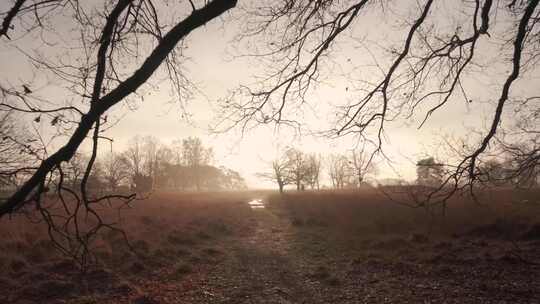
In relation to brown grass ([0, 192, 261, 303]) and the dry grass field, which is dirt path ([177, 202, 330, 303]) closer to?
the dry grass field

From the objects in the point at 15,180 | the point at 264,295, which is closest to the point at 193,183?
the point at 264,295

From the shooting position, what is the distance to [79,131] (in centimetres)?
180

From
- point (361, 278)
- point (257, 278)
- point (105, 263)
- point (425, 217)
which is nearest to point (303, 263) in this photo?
point (257, 278)

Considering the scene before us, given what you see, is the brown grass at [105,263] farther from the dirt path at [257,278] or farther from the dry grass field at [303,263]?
the dirt path at [257,278]

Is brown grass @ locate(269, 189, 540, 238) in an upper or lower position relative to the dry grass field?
upper

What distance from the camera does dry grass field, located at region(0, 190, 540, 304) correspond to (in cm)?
675

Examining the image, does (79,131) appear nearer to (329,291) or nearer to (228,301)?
(228,301)

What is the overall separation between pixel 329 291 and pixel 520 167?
4536 millimetres

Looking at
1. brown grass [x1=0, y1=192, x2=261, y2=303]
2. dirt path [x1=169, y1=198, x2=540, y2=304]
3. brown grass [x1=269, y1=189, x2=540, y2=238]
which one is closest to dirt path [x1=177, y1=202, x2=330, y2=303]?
dirt path [x1=169, y1=198, x2=540, y2=304]

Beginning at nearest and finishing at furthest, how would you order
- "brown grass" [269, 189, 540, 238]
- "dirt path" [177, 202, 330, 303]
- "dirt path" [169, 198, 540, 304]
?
1. "dirt path" [169, 198, 540, 304]
2. "dirt path" [177, 202, 330, 303]
3. "brown grass" [269, 189, 540, 238]

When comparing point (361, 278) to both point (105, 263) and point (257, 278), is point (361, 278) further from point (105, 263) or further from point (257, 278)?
point (105, 263)

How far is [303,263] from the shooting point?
965cm

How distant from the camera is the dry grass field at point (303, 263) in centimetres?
675

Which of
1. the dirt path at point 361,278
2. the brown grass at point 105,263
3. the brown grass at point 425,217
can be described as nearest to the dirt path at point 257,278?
the dirt path at point 361,278
